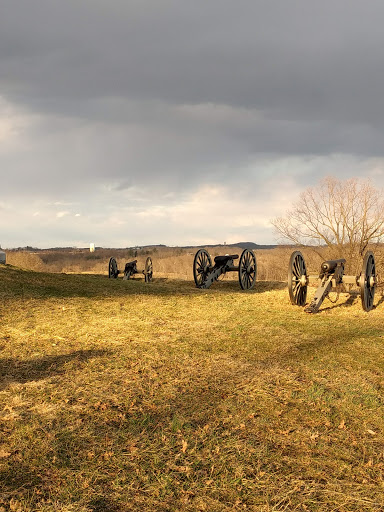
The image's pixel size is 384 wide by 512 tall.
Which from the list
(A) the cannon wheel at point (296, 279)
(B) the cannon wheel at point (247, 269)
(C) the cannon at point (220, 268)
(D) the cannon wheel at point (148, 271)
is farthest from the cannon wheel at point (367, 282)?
(D) the cannon wheel at point (148, 271)

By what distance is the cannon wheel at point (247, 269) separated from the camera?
58.2 feet

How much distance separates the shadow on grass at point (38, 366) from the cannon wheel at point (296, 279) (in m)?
6.54

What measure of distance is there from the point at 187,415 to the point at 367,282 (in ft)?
29.5

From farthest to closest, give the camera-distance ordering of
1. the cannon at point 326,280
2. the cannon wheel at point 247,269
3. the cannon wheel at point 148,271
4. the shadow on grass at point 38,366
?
the cannon wheel at point 148,271, the cannon wheel at point 247,269, the cannon at point 326,280, the shadow on grass at point 38,366

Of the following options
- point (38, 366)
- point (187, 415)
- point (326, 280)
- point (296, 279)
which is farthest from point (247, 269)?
point (187, 415)

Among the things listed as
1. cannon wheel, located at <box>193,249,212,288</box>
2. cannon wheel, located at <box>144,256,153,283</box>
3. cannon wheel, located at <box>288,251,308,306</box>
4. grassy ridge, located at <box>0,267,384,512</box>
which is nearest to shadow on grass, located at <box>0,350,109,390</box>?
grassy ridge, located at <box>0,267,384,512</box>

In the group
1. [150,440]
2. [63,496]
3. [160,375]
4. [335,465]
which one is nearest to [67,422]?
[150,440]

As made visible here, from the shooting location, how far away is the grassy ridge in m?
3.24

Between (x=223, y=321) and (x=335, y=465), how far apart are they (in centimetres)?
656

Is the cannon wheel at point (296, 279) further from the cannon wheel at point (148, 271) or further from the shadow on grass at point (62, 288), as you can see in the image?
the cannon wheel at point (148, 271)

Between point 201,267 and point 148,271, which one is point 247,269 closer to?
point 201,267

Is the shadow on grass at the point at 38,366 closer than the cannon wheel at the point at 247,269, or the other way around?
the shadow on grass at the point at 38,366

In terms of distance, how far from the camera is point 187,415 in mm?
4602

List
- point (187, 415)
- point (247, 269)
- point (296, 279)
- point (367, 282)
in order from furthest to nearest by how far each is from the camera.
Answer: point (247, 269) → point (296, 279) → point (367, 282) → point (187, 415)
